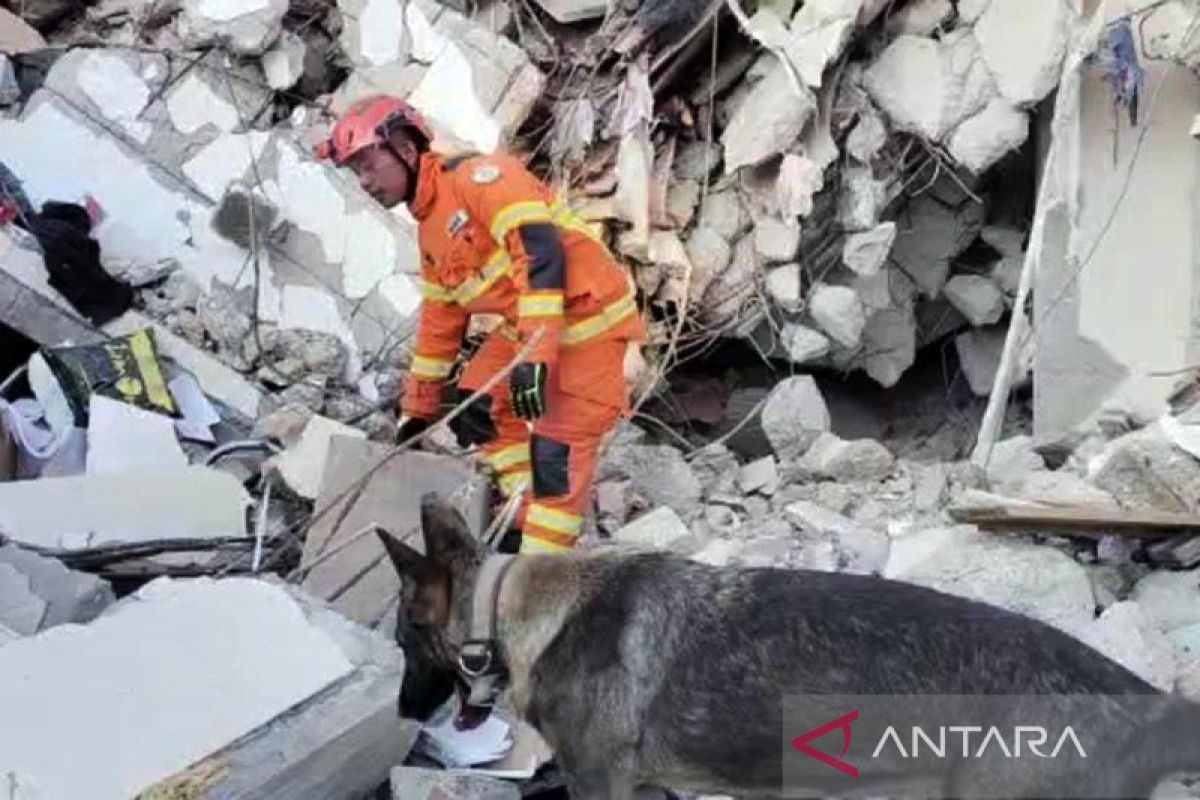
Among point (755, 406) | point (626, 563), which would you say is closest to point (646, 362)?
point (755, 406)

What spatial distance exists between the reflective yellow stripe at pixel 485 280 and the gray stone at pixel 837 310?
101 inches

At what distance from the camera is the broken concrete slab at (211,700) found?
3967 millimetres

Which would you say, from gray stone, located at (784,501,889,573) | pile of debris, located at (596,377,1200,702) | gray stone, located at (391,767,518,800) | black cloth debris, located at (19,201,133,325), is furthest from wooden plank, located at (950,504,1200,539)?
black cloth debris, located at (19,201,133,325)

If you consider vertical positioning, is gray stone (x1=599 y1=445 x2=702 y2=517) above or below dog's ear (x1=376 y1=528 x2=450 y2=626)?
below

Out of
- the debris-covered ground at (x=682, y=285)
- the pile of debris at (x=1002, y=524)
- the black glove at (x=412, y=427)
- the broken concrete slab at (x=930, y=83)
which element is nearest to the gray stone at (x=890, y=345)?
the debris-covered ground at (x=682, y=285)

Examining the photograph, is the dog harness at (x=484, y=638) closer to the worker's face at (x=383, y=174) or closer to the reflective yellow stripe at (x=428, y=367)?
the worker's face at (x=383, y=174)

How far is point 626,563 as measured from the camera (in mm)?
3664

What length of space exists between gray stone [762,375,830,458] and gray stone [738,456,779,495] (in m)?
0.19

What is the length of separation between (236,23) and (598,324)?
335cm

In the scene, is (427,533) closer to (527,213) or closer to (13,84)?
(527,213)

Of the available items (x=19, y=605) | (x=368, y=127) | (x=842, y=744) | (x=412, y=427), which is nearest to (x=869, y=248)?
(x=412, y=427)

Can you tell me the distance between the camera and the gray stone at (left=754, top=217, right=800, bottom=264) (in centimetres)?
735

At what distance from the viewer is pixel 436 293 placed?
18.0 ft

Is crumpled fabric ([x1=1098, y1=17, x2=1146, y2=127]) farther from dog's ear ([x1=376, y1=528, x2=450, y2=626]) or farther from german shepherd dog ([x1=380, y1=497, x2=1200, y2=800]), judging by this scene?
dog's ear ([x1=376, y1=528, x2=450, y2=626])
